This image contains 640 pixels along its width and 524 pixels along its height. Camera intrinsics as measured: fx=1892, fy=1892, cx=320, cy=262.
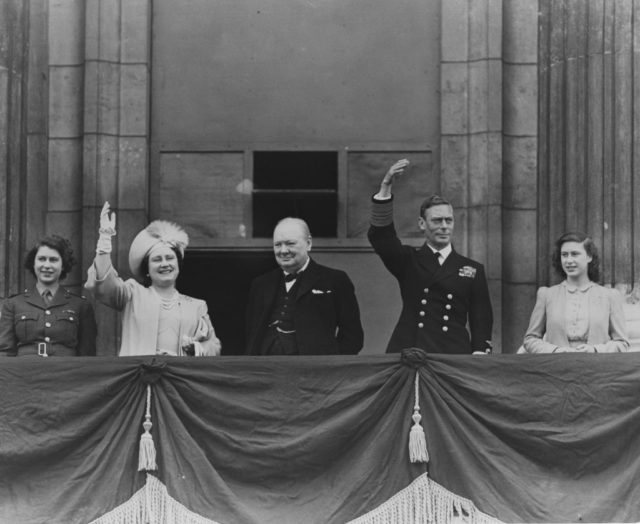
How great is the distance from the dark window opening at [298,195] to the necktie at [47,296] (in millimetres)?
3156

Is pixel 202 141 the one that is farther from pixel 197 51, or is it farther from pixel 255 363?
pixel 255 363

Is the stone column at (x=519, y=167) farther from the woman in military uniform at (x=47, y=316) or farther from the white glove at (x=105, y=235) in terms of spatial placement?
the white glove at (x=105, y=235)

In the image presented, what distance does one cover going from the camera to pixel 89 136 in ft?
55.7

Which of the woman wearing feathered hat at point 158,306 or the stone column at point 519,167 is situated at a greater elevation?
the stone column at point 519,167

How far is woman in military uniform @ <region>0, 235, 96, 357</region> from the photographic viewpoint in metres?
14.3

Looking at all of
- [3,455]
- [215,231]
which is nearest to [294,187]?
[215,231]

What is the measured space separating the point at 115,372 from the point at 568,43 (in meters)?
5.56

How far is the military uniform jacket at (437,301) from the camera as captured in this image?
14242mm

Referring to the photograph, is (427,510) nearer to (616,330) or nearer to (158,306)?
(616,330)

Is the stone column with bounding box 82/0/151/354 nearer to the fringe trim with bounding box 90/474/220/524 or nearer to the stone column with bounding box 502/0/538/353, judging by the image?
the stone column with bounding box 502/0/538/353

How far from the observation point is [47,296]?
14.4 metres

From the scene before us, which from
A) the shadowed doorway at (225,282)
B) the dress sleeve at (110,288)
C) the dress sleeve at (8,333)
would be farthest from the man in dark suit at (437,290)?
the shadowed doorway at (225,282)

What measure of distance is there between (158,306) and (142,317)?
0.15 m

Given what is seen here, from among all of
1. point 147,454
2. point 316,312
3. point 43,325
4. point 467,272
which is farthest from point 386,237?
point 43,325
